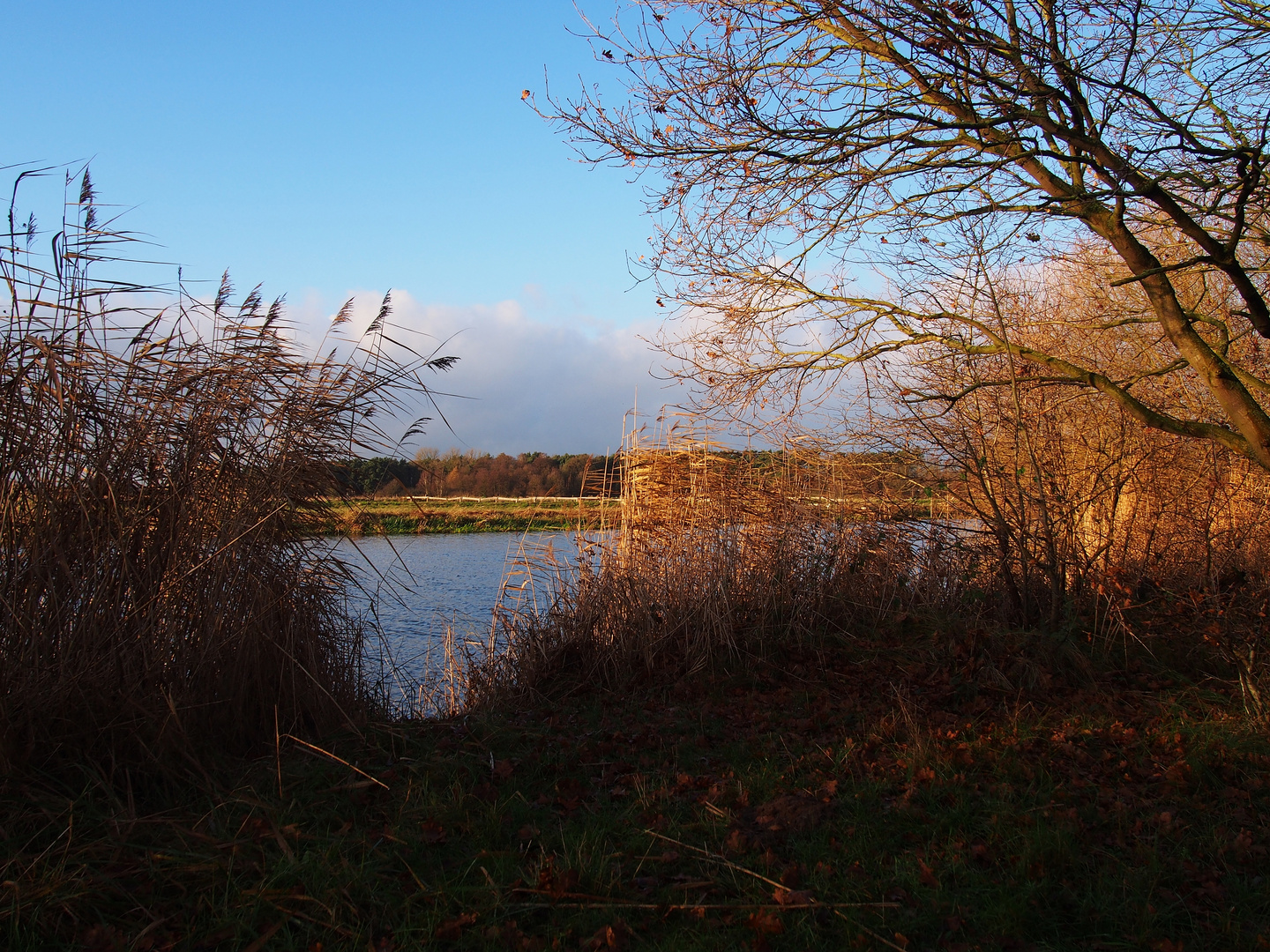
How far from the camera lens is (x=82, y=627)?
12.0 feet

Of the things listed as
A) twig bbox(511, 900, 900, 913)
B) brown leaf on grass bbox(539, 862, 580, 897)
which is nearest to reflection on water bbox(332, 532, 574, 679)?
brown leaf on grass bbox(539, 862, 580, 897)

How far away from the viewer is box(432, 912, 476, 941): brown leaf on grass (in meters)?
2.83

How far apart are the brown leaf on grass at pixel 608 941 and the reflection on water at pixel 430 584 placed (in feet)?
6.54

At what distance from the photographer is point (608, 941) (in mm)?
2771

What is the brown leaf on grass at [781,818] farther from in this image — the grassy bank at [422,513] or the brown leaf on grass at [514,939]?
the grassy bank at [422,513]

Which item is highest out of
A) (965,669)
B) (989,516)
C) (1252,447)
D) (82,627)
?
(1252,447)

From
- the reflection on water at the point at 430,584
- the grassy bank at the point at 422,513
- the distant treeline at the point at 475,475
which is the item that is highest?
the distant treeline at the point at 475,475

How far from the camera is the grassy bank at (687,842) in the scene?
2.84 meters

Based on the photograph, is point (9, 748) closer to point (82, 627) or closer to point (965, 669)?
point (82, 627)

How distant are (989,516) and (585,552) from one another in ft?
12.3

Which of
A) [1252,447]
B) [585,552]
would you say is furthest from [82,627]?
[1252,447]

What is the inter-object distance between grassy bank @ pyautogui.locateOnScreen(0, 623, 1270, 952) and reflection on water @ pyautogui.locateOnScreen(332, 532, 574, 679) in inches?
44.8

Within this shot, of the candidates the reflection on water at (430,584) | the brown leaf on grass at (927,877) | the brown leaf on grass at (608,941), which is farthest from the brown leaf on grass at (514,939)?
the reflection on water at (430,584)

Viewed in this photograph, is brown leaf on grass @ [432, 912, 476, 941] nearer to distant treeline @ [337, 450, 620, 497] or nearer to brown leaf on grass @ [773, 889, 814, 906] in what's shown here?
brown leaf on grass @ [773, 889, 814, 906]
